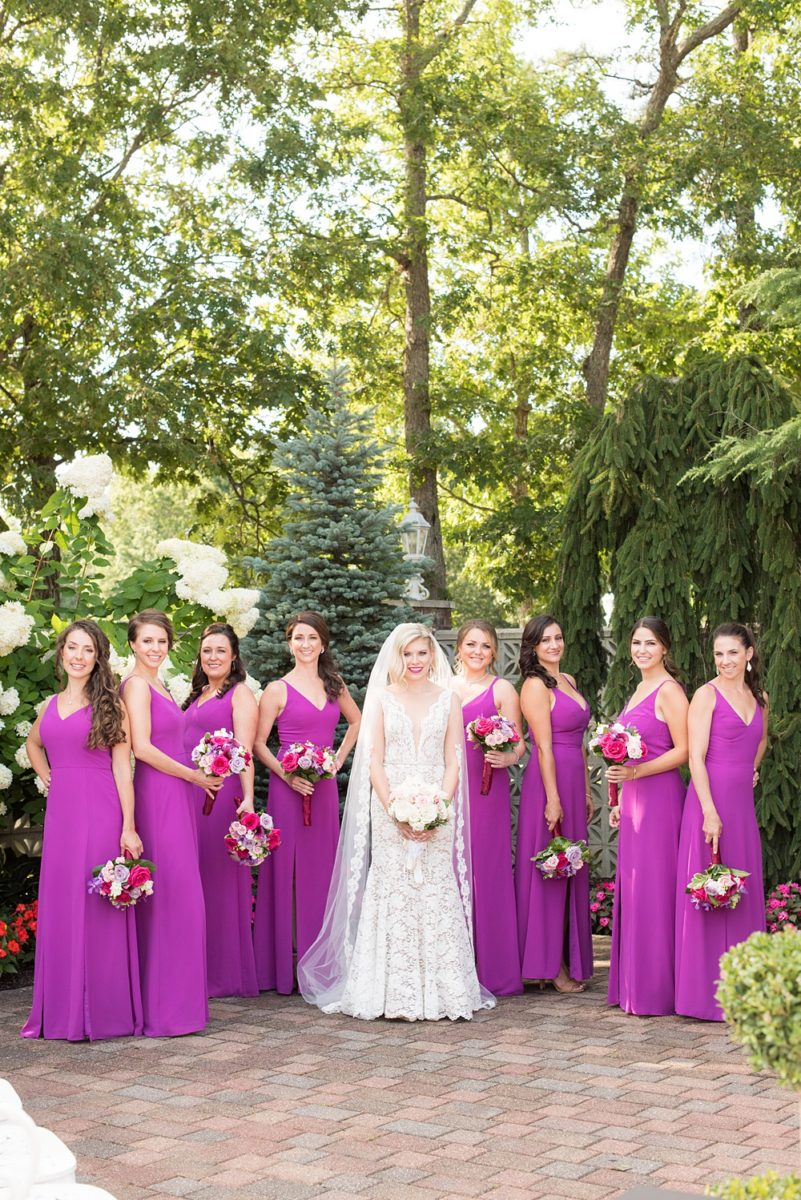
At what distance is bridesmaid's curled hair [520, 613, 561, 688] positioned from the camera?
8.37 m

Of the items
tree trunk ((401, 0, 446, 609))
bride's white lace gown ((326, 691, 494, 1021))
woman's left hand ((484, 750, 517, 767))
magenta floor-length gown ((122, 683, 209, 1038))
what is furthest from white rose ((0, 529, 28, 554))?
tree trunk ((401, 0, 446, 609))

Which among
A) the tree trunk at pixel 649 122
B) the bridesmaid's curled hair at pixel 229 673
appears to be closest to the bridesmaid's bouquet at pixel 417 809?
the bridesmaid's curled hair at pixel 229 673

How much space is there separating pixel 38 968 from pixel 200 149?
33.4 feet

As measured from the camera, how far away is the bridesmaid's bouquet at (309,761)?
8.16 metres

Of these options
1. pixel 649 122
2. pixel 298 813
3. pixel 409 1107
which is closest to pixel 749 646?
pixel 298 813

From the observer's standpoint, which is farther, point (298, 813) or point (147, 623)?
point (298, 813)

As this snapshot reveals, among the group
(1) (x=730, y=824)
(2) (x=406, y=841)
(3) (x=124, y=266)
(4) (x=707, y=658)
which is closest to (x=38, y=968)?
(2) (x=406, y=841)

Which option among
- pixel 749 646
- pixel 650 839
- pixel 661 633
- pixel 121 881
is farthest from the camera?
pixel 661 633

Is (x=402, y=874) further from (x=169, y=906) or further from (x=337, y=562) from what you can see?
(x=337, y=562)

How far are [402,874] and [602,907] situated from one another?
9.74 feet

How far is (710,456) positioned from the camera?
8859 mm

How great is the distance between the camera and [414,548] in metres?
12.2

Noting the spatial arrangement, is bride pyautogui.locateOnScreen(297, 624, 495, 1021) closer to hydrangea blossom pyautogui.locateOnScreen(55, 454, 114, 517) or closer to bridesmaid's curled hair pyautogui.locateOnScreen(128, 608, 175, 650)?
bridesmaid's curled hair pyautogui.locateOnScreen(128, 608, 175, 650)

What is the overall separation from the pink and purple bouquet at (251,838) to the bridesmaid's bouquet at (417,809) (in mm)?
849
